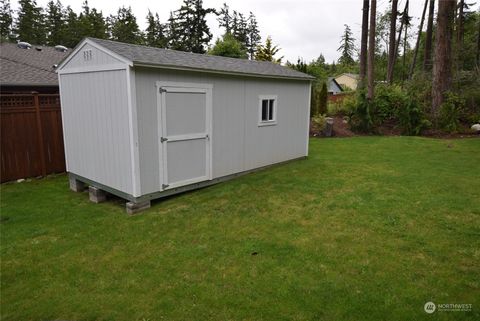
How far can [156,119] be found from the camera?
5086mm

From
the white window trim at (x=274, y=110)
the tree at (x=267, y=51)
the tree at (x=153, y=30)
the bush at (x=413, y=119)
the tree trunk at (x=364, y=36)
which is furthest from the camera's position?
the tree at (x=153, y=30)

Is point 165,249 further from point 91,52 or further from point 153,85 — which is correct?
point 91,52

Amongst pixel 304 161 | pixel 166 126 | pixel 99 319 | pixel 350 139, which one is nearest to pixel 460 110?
pixel 350 139

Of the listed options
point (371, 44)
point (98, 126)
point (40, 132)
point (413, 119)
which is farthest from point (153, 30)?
point (98, 126)

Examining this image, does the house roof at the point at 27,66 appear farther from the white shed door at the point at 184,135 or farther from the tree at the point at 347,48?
the tree at the point at 347,48

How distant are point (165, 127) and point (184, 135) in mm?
426

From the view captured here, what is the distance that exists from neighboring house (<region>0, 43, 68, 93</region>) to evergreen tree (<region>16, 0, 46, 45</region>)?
866 inches

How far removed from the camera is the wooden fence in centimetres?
662

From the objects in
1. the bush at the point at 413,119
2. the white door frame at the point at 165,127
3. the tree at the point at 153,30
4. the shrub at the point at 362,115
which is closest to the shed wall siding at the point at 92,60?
the white door frame at the point at 165,127

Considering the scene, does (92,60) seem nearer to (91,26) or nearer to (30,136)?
(30,136)

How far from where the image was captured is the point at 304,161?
8484mm

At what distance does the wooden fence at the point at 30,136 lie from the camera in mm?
6625
